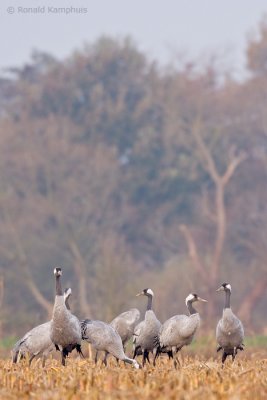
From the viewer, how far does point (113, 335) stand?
15.5 m

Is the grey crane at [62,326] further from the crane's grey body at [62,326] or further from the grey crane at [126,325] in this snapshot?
the grey crane at [126,325]

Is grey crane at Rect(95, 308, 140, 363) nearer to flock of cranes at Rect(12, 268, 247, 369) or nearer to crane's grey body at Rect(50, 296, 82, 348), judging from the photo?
flock of cranes at Rect(12, 268, 247, 369)

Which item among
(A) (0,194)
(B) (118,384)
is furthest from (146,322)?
(A) (0,194)

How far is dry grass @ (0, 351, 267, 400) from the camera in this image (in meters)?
10.5

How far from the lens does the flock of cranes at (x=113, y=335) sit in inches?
601

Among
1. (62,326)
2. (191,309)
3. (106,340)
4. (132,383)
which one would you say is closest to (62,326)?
(62,326)

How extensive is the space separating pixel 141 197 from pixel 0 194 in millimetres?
8230

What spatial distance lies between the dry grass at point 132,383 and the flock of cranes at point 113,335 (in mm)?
1460

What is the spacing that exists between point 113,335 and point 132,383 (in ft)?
12.9

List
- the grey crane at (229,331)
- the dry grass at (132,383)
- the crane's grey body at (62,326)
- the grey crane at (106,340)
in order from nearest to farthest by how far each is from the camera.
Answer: the dry grass at (132,383), the crane's grey body at (62,326), the grey crane at (106,340), the grey crane at (229,331)

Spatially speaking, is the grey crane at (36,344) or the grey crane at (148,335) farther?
the grey crane at (148,335)

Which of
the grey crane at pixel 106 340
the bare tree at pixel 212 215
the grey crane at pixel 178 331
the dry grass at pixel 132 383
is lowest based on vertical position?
the dry grass at pixel 132 383

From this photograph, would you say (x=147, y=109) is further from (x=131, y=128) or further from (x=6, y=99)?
(x=6, y=99)

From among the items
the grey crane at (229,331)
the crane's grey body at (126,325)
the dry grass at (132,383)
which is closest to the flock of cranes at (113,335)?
the grey crane at (229,331)
